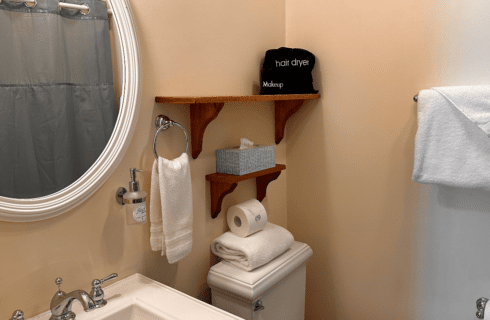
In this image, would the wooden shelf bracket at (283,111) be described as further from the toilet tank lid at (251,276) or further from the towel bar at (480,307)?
the towel bar at (480,307)

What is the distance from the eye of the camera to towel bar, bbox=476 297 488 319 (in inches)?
48.2

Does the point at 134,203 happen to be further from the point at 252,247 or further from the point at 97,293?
the point at 252,247

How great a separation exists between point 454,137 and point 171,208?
902 mm

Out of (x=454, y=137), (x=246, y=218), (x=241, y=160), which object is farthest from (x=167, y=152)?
(x=454, y=137)

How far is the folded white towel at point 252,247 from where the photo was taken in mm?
1275

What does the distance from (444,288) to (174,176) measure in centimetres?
104

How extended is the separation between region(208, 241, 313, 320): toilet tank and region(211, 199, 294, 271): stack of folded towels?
0.03 meters

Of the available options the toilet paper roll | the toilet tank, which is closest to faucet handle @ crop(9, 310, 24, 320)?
the toilet tank

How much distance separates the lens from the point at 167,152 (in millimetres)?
1212

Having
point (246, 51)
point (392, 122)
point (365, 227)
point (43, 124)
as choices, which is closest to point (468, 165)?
point (392, 122)

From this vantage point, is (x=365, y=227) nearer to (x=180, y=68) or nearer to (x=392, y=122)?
(x=392, y=122)

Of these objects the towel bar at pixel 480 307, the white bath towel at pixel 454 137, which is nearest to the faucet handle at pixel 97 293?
the white bath towel at pixel 454 137

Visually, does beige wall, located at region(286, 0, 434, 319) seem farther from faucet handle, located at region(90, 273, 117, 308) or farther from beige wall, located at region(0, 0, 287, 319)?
faucet handle, located at region(90, 273, 117, 308)

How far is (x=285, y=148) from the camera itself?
1.71m
